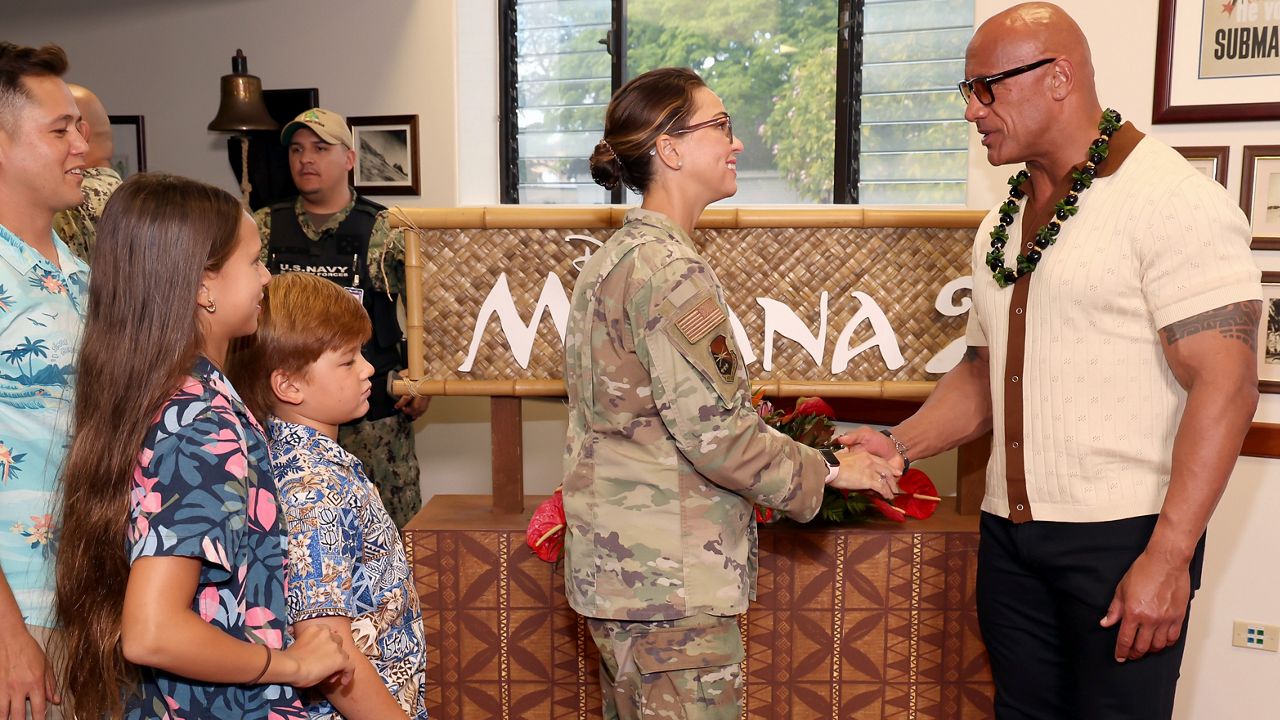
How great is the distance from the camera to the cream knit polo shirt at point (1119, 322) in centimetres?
153

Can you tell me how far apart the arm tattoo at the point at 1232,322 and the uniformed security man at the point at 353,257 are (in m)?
2.30

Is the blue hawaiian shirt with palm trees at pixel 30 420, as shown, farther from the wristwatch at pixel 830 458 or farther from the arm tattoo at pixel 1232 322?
the arm tattoo at pixel 1232 322

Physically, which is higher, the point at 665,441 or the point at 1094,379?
the point at 1094,379

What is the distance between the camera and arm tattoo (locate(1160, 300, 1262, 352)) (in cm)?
149

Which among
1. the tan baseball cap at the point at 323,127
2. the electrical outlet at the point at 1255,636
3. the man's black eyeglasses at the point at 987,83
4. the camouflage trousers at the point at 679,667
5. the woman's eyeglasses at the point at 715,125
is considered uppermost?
the tan baseball cap at the point at 323,127

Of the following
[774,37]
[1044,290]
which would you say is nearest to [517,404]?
[1044,290]

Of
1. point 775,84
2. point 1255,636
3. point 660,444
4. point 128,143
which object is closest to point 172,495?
point 660,444

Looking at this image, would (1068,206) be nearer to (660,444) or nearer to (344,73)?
(660,444)

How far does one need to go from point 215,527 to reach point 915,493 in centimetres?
169

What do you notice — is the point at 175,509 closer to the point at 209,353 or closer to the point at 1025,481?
the point at 209,353

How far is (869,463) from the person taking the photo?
2.00m

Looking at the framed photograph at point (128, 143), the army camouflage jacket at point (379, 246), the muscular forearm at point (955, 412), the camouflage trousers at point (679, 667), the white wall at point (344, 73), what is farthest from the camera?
the framed photograph at point (128, 143)

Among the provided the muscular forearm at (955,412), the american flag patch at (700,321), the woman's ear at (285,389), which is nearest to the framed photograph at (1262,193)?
the muscular forearm at (955,412)

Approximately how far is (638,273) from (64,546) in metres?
0.87
